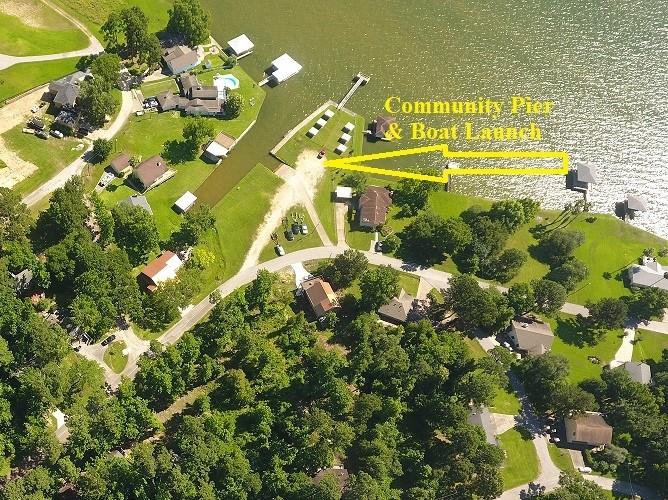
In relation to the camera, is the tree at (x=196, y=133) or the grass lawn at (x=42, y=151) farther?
the tree at (x=196, y=133)

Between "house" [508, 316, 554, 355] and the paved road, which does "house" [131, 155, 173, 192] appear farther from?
"house" [508, 316, 554, 355]

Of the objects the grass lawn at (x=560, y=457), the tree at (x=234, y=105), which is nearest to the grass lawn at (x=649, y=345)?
the grass lawn at (x=560, y=457)

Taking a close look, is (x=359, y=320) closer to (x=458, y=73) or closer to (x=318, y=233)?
(x=318, y=233)

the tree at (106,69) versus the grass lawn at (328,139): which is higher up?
the tree at (106,69)

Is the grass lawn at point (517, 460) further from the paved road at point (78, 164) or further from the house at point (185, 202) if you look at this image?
the paved road at point (78, 164)

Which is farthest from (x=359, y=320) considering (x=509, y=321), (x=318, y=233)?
(x=509, y=321)

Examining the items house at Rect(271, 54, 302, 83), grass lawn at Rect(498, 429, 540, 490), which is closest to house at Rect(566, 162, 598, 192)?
grass lawn at Rect(498, 429, 540, 490)

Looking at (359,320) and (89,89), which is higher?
(89,89)
